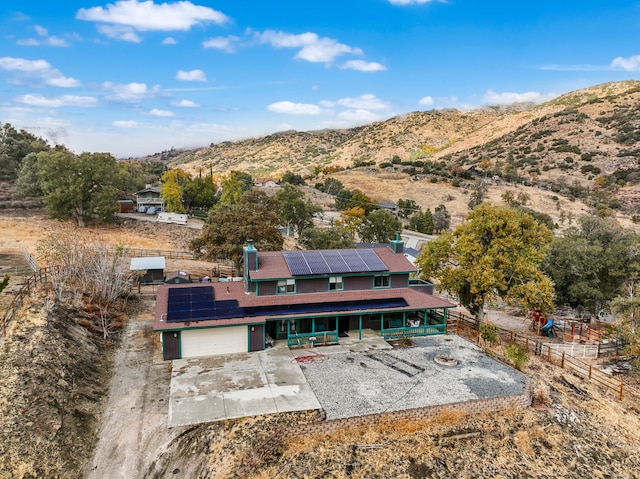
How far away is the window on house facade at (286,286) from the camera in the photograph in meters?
25.3

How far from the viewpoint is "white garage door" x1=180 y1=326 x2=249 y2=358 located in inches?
880

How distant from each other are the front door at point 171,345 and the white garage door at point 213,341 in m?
0.24

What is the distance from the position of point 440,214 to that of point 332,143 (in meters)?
122

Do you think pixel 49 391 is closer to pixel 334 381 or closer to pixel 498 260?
pixel 334 381

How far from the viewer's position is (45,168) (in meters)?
55.2

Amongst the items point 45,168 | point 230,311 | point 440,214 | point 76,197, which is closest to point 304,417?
point 230,311

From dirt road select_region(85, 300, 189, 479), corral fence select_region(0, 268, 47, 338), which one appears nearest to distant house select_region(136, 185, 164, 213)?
corral fence select_region(0, 268, 47, 338)

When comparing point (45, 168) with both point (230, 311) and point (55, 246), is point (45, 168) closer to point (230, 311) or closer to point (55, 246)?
point (55, 246)

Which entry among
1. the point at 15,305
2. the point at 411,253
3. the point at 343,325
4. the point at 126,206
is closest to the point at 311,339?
the point at 343,325

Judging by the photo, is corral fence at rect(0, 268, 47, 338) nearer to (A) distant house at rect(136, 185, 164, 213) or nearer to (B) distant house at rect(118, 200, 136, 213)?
(B) distant house at rect(118, 200, 136, 213)

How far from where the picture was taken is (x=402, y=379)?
2005 centimetres

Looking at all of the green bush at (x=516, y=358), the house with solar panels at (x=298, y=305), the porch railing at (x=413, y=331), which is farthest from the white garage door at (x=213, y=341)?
the green bush at (x=516, y=358)

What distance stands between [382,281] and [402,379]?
8.04m

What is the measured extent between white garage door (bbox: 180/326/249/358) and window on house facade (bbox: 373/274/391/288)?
8.48 meters
